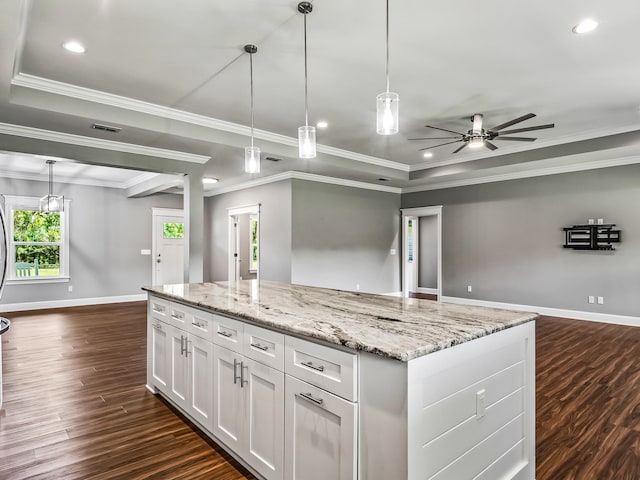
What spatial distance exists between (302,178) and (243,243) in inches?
124

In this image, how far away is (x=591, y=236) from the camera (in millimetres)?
5988

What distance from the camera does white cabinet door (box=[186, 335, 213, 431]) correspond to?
2359 mm

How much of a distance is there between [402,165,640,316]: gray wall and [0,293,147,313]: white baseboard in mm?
6962

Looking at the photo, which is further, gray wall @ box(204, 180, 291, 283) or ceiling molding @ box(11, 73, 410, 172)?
gray wall @ box(204, 180, 291, 283)

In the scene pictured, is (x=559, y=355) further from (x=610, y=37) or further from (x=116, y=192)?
(x=116, y=192)

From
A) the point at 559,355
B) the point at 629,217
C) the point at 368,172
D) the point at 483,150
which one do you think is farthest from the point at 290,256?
the point at 629,217

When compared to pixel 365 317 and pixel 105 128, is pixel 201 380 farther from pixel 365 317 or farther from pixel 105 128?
pixel 105 128

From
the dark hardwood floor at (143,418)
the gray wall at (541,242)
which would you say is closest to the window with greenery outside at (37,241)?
the dark hardwood floor at (143,418)

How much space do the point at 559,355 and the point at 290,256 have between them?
423cm

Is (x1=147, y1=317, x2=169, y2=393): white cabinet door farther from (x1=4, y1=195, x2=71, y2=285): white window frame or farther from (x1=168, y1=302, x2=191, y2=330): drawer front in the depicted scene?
(x1=4, y1=195, x2=71, y2=285): white window frame

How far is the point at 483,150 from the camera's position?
20.8ft

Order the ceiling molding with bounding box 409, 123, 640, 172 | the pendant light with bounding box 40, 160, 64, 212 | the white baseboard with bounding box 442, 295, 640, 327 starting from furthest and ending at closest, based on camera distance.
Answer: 1. the pendant light with bounding box 40, 160, 64, 212
2. the white baseboard with bounding box 442, 295, 640, 327
3. the ceiling molding with bounding box 409, 123, 640, 172

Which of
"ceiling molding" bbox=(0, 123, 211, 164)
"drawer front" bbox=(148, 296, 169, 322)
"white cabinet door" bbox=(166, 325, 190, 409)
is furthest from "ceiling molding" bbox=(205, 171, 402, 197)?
"white cabinet door" bbox=(166, 325, 190, 409)

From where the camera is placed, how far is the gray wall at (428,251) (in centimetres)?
988
